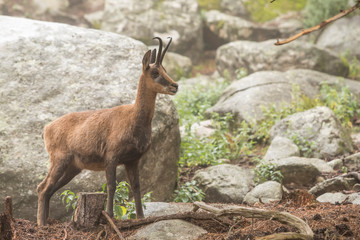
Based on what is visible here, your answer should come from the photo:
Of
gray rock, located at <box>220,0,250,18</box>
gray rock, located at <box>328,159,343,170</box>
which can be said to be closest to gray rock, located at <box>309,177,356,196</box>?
gray rock, located at <box>328,159,343,170</box>

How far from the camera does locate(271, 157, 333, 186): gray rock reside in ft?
23.6

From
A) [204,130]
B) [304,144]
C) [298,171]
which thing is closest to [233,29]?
[204,130]

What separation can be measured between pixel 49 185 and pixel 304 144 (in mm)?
5804

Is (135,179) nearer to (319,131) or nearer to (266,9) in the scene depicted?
(319,131)

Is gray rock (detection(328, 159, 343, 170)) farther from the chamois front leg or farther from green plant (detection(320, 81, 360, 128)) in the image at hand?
the chamois front leg

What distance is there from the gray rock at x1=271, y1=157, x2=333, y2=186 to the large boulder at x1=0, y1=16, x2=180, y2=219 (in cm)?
191

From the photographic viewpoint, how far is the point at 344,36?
50.6ft

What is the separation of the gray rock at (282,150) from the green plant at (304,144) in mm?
246

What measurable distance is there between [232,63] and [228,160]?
6435mm

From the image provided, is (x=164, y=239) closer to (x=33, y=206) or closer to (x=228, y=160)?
(x=33, y=206)

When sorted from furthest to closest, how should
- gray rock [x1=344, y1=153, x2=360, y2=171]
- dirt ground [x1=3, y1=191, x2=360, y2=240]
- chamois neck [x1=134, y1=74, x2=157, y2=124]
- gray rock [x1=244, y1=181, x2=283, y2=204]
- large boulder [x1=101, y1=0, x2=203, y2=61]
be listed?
large boulder [x1=101, y1=0, x2=203, y2=61]
gray rock [x1=344, y1=153, x2=360, y2=171]
gray rock [x1=244, y1=181, x2=283, y2=204]
chamois neck [x1=134, y1=74, x2=157, y2=124]
dirt ground [x1=3, y1=191, x2=360, y2=240]


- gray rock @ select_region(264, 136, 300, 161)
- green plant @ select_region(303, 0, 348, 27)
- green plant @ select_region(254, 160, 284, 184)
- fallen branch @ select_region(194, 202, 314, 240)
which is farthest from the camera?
green plant @ select_region(303, 0, 348, 27)

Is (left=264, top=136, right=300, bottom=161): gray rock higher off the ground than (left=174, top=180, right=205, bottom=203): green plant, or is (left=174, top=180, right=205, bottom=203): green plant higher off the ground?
(left=264, top=136, right=300, bottom=161): gray rock

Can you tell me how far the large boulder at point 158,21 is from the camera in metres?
16.5
